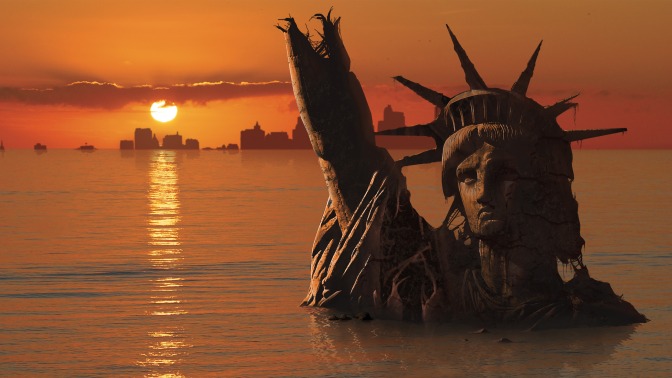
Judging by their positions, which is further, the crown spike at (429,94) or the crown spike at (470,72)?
the crown spike at (429,94)

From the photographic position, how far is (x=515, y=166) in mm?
18031

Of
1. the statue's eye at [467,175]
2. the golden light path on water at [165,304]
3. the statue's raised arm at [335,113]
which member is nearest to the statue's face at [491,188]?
the statue's eye at [467,175]

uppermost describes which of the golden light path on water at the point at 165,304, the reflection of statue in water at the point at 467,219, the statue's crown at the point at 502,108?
the statue's crown at the point at 502,108

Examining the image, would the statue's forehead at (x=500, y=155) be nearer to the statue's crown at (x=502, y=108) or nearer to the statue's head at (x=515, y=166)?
the statue's head at (x=515, y=166)

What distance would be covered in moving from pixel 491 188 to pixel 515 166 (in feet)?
1.46

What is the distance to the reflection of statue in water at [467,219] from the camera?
59.7 feet

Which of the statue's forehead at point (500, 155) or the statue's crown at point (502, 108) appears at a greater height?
the statue's crown at point (502, 108)

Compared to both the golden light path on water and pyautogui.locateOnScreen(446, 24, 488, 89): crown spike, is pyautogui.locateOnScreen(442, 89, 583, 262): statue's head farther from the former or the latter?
the golden light path on water

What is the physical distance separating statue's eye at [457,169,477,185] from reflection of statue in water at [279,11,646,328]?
14 mm

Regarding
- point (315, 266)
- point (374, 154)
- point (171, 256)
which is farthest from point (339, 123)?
point (171, 256)

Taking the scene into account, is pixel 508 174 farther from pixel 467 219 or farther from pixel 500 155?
pixel 467 219

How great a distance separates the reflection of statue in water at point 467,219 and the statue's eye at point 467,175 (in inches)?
0.5

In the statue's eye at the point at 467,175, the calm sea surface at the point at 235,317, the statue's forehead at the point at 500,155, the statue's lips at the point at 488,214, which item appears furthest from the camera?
the statue's eye at the point at 467,175

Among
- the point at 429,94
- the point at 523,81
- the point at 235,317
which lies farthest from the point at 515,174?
the point at 235,317
